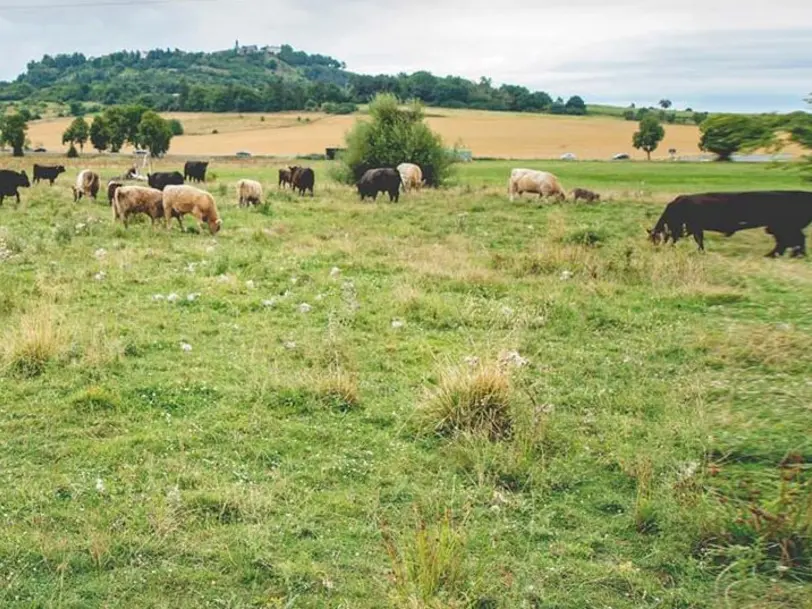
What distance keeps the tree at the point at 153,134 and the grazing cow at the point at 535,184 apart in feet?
199

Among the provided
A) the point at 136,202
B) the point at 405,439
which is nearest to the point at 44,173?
the point at 136,202

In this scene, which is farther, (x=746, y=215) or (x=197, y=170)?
(x=197, y=170)

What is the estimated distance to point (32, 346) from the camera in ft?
27.3

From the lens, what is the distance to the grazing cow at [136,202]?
65.2 feet

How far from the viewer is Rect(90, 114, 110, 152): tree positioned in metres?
85.7

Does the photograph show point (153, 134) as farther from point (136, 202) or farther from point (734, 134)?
point (734, 134)

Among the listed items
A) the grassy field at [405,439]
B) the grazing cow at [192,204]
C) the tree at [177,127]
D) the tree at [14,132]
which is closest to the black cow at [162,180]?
the grazing cow at [192,204]

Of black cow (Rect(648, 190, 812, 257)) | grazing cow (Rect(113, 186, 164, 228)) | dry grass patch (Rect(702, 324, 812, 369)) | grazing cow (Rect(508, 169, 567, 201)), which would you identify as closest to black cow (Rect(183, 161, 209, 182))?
grazing cow (Rect(508, 169, 567, 201))

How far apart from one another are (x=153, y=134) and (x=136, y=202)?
2607 inches

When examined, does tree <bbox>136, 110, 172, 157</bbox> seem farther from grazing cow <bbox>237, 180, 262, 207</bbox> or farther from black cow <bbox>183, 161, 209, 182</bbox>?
grazing cow <bbox>237, 180, 262, 207</bbox>

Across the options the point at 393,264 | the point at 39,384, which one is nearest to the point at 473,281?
the point at 393,264

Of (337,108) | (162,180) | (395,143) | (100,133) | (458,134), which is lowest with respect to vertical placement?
(162,180)

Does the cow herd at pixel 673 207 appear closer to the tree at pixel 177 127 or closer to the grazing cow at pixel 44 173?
the grazing cow at pixel 44 173

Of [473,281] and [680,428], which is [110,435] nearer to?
[680,428]
